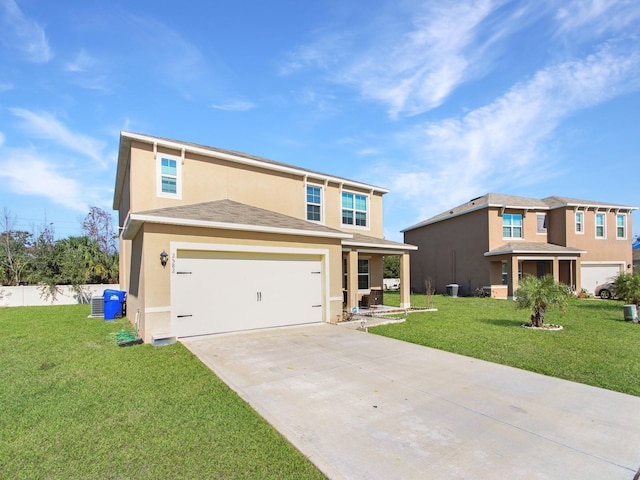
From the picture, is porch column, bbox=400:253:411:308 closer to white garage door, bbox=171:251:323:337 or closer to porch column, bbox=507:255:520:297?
white garage door, bbox=171:251:323:337

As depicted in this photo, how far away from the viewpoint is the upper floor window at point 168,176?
35.6ft

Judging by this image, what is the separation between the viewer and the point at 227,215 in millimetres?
9883

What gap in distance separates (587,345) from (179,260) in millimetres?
10084

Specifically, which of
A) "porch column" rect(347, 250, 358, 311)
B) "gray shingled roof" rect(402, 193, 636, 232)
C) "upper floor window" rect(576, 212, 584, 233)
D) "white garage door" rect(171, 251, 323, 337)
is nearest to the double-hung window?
"porch column" rect(347, 250, 358, 311)

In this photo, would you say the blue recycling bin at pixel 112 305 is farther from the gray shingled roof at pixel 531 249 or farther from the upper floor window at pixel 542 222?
the upper floor window at pixel 542 222

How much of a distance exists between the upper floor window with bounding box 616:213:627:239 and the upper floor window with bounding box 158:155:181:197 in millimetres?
29319

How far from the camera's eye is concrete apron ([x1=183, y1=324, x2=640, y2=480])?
122 inches

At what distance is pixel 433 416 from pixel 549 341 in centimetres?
597

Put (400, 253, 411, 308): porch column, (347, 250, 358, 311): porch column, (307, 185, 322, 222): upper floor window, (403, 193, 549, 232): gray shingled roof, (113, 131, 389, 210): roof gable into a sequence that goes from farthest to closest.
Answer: (403, 193, 549, 232): gray shingled roof, (400, 253, 411, 308): porch column, (307, 185, 322, 222): upper floor window, (347, 250, 358, 311): porch column, (113, 131, 389, 210): roof gable

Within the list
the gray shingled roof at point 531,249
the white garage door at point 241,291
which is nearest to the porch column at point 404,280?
the white garage door at point 241,291

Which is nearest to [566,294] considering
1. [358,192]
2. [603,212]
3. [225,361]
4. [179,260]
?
[358,192]

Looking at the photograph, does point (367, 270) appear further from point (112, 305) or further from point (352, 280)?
point (112, 305)

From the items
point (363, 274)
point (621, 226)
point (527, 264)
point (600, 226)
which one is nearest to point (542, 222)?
point (527, 264)

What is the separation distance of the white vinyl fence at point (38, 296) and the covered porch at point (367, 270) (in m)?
14.4
